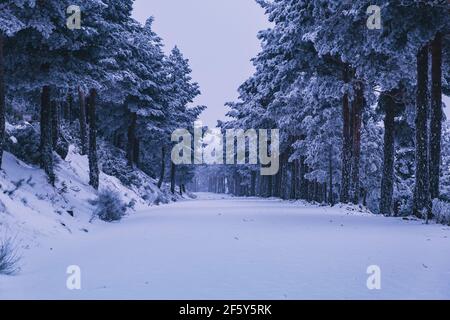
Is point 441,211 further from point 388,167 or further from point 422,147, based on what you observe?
point 388,167

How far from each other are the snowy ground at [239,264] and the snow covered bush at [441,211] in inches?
45.5

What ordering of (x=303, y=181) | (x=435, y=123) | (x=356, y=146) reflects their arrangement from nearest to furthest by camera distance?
(x=435, y=123), (x=356, y=146), (x=303, y=181)

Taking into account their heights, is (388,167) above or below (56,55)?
below

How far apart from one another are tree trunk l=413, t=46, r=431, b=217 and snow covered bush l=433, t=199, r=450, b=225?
0.76 ft

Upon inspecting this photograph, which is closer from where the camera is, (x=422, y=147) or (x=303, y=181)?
(x=422, y=147)

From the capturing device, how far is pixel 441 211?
1263 centimetres

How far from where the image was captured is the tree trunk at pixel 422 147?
13700 millimetres

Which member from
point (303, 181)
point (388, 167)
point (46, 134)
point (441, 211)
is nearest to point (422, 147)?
point (441, 211)

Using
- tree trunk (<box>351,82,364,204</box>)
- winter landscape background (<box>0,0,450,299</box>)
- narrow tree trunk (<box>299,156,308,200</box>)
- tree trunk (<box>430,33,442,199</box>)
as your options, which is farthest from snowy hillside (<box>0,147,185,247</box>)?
narrow tree trunk (<box>299,156,308,200</box>)

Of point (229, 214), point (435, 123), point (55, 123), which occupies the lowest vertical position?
point (229, 214)

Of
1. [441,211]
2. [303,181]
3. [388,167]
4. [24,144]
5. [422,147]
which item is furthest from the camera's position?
[303,181]

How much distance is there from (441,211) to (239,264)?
8102 mm

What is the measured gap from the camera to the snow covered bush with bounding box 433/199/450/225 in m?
12.3

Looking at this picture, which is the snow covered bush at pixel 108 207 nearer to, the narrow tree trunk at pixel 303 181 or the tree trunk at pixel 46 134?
the tree trunk at pixel 46 134
